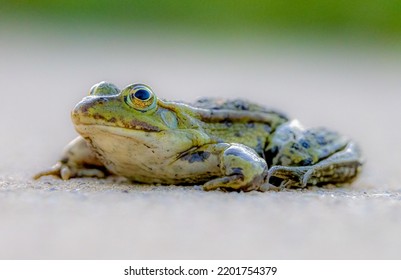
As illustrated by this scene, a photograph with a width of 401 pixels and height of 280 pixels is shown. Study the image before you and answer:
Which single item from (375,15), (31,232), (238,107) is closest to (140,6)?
(375,15)

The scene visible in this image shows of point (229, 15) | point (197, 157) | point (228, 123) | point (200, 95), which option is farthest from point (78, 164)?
point (229, 15)

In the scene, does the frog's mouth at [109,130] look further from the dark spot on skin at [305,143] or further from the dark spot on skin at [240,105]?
the dark spot on skin at [305,143]

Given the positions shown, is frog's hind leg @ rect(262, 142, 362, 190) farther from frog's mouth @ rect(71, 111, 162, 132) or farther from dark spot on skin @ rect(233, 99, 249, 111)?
frog's mouth @ rect(71, 111, 162, 132)

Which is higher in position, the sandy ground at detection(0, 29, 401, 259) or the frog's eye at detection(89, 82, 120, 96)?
the frog's eye at detection(89, 82, 120, 96)

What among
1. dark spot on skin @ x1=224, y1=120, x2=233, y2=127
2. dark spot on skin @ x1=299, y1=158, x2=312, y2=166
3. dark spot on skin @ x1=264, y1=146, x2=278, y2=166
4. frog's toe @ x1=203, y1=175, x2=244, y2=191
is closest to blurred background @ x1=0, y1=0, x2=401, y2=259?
frog's toe @ x1=203, y1=175, x2=244, y2=191

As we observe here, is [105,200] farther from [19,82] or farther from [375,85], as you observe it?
[375,85]

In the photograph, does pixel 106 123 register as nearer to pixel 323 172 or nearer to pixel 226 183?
pixel 226 183
